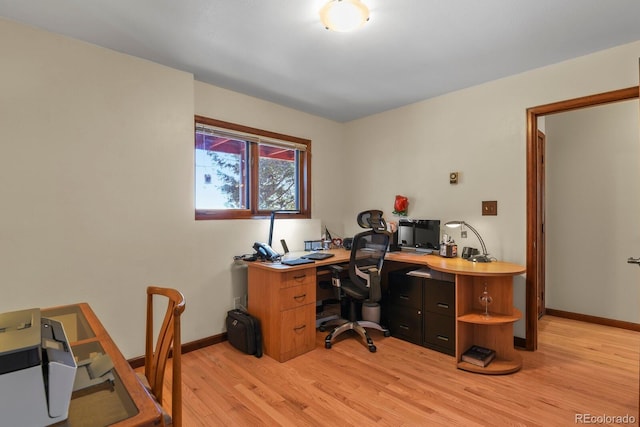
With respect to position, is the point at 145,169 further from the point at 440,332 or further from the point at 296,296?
the point at 440,332

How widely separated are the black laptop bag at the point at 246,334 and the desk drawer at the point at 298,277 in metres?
0.46

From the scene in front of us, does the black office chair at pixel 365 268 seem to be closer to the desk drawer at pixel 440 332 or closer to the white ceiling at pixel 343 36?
the desk drawer at pixel 440 332

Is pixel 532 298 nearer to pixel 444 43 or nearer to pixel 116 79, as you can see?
pixel 444 43

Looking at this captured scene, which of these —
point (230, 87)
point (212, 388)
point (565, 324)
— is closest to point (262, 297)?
point (212, 388)

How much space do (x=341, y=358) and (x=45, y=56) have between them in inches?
121

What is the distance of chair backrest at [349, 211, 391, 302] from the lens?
114 inches

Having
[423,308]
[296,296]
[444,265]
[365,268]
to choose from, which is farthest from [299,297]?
[444,265]

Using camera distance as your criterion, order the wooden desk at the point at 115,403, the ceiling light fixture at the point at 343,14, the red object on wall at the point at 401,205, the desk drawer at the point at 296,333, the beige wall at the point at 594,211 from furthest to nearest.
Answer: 1. the red object on wall at the point at 401,205
2. the beige wall at the point at 594,211
3. the desk drawer at the point at 296,333
4. the ceiling light fixture at the point at 343,14
5. the wooden desk at the point at 115,403

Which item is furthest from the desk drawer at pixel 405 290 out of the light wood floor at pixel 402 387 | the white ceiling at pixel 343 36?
the white ceiling at pixel 343 36

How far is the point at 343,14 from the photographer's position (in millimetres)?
1840

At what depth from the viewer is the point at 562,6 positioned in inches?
73.9

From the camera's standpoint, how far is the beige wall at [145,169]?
2.09 m

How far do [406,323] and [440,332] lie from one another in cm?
35

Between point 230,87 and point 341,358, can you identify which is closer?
point 341,358
